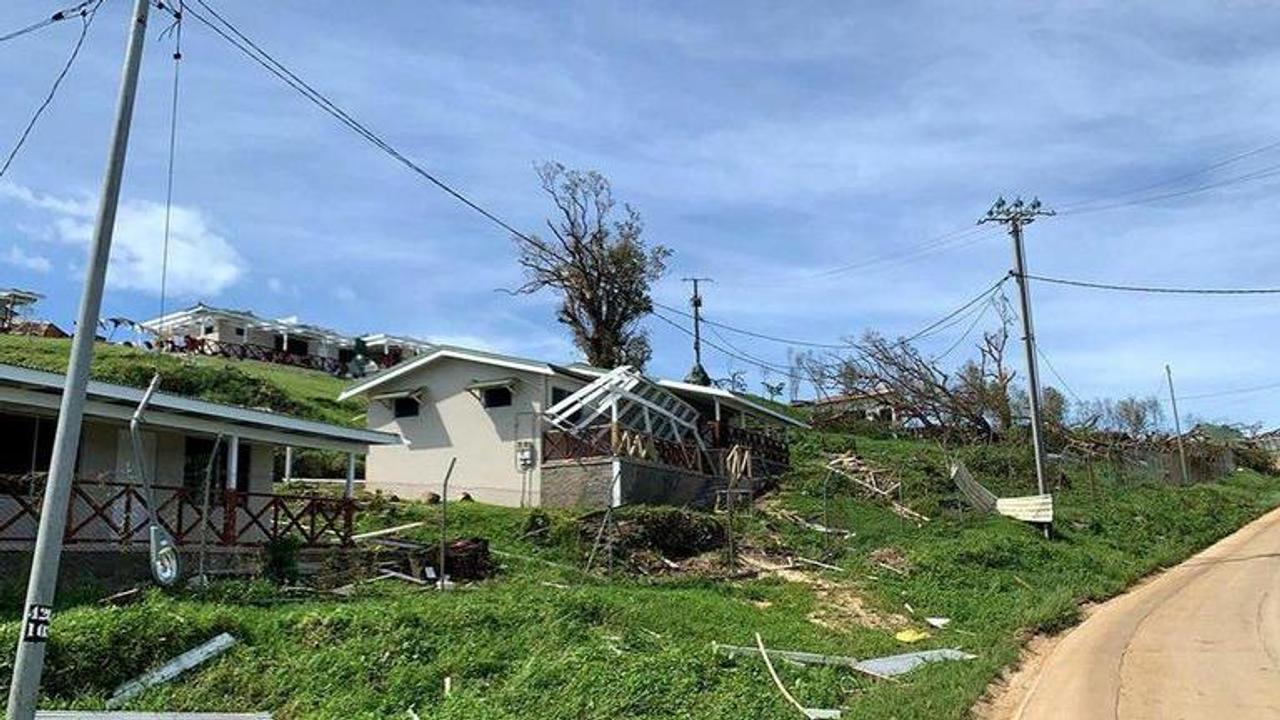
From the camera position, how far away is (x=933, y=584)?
21.1m

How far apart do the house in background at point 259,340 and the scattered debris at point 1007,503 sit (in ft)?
138

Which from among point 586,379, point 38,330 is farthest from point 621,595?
point 38,330

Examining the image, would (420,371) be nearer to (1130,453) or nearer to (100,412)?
(100,412)

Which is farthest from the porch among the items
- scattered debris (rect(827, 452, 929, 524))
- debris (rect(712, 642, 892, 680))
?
scattered debris (rect(827, 452, 929, 524))

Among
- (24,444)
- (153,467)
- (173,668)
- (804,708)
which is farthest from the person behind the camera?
(153,467)

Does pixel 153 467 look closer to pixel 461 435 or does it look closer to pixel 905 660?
pixel 461 435

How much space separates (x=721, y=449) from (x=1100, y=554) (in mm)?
13240

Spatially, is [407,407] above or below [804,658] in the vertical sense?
above

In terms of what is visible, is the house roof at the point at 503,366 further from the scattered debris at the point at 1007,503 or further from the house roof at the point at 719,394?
the scattered debris at the point at 1007,503

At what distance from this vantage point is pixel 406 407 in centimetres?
3541

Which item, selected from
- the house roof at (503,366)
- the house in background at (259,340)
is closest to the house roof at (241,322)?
the house in background at (259,340)

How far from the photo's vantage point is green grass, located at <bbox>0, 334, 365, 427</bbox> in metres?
41.2

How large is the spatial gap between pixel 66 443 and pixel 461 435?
26120 millimetres

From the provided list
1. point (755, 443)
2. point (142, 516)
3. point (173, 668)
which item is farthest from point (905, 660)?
point (755, 443)
